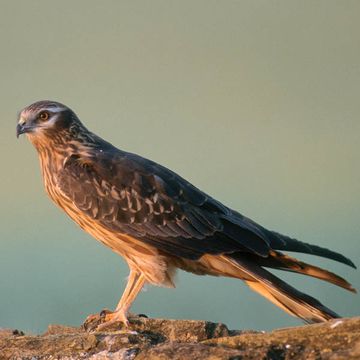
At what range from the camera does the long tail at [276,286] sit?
7.89 metres

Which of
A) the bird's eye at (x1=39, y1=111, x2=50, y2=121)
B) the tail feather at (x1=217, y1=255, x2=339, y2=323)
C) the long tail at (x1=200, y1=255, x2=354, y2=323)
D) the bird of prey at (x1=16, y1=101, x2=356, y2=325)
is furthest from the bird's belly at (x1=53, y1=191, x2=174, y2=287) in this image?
the bird's eye at (x1=39, y1=111, x2=50, y2=121)

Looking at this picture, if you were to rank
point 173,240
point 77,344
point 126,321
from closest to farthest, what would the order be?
point 77,344, point 126,321, point 173,240

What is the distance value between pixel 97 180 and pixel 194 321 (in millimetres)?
2560

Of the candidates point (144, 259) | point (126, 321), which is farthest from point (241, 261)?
point (126, 321)

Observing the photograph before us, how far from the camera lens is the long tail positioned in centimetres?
789

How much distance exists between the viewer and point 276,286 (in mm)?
8109

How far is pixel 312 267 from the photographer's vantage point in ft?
26.3

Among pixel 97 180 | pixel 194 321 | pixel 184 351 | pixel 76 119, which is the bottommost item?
pixel 184 351

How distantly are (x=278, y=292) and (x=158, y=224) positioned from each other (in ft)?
4.38

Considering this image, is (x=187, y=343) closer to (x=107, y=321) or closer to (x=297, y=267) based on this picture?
(x=107, y=321)

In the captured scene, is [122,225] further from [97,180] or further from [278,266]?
[278,266]

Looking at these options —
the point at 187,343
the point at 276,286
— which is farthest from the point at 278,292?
the point at 187,343

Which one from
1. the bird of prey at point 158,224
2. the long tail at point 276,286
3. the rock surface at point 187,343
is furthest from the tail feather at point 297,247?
the rock surface at point 187,343

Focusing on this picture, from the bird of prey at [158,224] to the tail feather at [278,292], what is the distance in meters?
0.01
